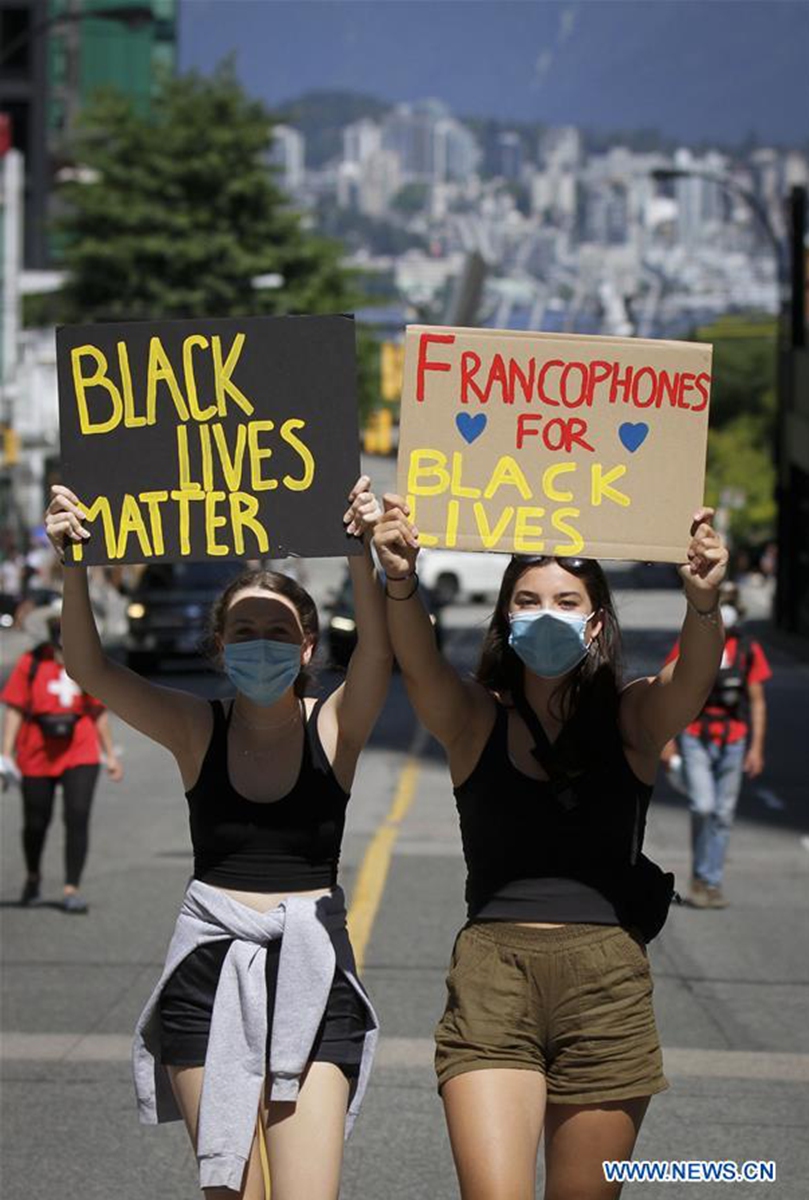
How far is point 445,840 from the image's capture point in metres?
15.8

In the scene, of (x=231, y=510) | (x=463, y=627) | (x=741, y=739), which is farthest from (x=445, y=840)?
(x=463, y=627)

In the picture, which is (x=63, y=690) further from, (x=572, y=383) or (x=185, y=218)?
(x=185, y=218)

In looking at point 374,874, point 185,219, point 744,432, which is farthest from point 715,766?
point 744,432

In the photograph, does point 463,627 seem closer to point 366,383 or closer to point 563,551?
point 366,383

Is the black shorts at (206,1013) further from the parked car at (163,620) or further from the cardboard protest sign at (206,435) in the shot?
the parked car at (163,620)

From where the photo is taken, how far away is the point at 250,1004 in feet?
15.8

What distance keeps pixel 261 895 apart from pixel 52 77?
102 meters

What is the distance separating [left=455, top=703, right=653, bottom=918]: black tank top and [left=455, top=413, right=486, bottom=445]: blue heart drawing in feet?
2.45

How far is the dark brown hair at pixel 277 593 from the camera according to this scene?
17.0ft

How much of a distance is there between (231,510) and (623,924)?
51.7 inches

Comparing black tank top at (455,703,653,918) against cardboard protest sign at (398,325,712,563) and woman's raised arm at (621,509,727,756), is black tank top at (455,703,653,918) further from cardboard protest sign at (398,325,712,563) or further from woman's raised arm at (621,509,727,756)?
cardboard protest sign at (398,325,712,563)

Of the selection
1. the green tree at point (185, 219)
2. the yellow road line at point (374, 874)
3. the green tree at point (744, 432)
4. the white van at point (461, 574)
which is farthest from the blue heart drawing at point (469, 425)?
the green tree at point (185, 219)

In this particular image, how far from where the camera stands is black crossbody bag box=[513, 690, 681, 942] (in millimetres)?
4855

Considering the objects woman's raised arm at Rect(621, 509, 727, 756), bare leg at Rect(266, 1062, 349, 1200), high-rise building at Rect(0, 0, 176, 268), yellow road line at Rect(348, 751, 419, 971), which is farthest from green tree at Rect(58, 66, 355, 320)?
bare leg at Rect(266, 1062, 349, 1200)
